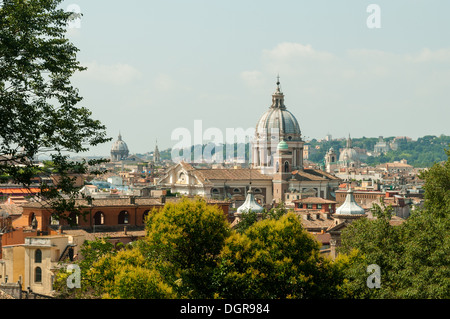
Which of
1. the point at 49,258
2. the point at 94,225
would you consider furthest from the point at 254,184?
the point at 49,258

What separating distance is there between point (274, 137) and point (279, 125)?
1.58m

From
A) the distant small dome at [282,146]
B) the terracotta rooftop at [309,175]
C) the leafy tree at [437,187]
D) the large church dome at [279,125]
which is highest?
the large church dome at [279,125]

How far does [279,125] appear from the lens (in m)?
96.6

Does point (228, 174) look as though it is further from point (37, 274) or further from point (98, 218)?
point (37, 274)

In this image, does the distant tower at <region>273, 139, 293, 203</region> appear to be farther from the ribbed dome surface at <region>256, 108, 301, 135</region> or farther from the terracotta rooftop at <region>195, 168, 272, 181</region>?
the ribbed dome surface at <region>256, 108, 301, 135</region>

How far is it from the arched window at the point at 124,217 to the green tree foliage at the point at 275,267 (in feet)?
75.2

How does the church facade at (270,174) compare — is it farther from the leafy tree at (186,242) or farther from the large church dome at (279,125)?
the leafy tree at (186,242)

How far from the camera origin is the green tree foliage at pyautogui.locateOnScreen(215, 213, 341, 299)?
21922mm

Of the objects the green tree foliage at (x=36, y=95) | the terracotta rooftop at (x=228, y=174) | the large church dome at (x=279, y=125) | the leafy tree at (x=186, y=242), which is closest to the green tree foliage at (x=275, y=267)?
the leafy tree at (x=186, y=242)

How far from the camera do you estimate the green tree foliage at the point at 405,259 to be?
21.9 metres

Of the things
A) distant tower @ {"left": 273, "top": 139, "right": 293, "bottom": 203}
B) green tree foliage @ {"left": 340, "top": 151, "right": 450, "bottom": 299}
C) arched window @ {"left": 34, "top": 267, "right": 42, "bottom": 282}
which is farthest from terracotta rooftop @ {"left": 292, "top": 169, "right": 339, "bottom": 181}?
green tree foliage @ {"left": 340, "top": 151, "right": 450, "bottom": 299}

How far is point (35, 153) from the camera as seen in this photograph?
16.0 metres

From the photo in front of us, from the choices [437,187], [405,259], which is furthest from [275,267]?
[437,187]

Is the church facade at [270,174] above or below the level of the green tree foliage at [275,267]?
above
